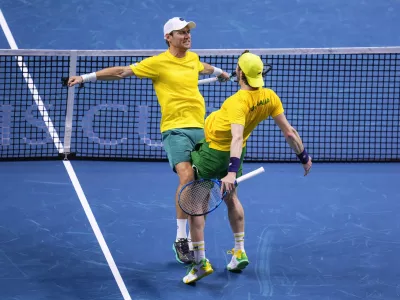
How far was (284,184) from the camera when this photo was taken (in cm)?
1095

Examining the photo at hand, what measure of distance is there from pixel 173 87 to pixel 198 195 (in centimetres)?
127

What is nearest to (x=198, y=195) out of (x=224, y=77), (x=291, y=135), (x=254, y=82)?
(x=291, y=135)

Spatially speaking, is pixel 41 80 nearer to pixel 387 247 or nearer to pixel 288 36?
pixel 288 36

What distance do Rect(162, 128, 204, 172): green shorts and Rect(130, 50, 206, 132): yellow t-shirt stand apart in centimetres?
6

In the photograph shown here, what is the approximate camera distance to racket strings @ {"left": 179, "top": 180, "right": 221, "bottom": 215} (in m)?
8.32

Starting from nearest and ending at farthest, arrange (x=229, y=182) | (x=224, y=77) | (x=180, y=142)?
(x=229, y=182) < (x=180, y=142) < (x=224, y=77)

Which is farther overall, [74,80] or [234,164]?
[74,80]

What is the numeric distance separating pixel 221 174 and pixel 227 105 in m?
0.70

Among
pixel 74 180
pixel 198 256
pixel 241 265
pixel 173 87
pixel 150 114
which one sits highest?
pixel 173 87

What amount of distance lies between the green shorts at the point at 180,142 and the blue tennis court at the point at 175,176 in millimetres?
911

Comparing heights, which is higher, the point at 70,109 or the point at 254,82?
the point at 254,82

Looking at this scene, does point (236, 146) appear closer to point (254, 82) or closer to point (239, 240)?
point (254, 82)

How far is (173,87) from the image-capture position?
9.17 metres

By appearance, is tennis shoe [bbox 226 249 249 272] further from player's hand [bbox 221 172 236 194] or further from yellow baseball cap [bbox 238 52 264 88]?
yellow baseball cap [bbox 238 52 264 88]
